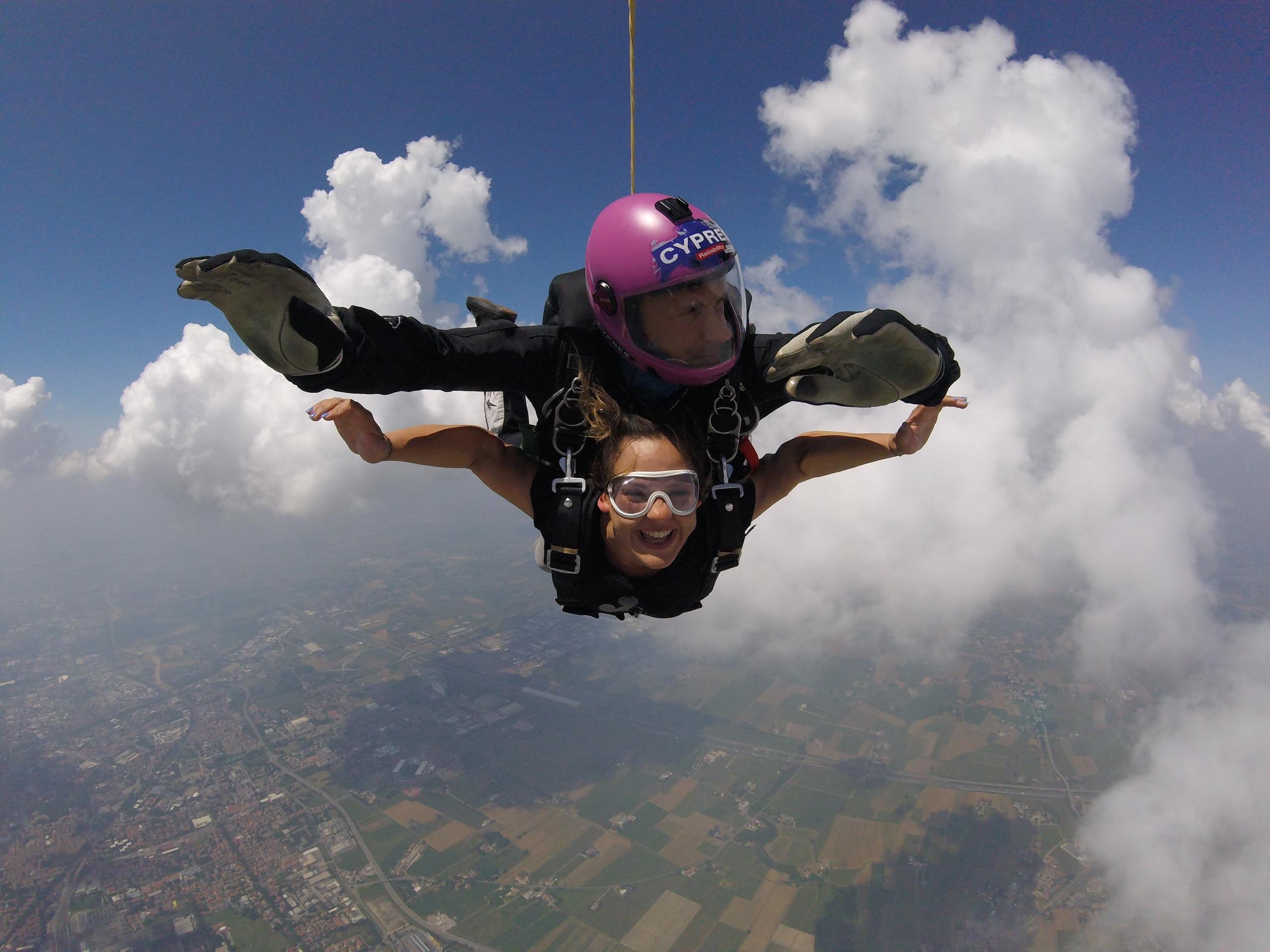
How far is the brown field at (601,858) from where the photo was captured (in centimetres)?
2130

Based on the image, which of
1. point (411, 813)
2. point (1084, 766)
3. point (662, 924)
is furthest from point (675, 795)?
point (1084, 766)

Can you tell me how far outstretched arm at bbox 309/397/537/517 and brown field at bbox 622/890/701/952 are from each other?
2240cm

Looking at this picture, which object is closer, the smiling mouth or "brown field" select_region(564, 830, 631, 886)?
the smiling mouth

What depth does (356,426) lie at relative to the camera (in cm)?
188

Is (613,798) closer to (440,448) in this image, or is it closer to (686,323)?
(440,448)

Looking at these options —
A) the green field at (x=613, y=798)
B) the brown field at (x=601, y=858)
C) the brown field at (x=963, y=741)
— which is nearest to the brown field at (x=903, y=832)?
the brown field at (x=963, y=741)

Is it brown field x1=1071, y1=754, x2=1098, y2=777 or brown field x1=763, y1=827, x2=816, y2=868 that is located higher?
brown field x1=763, y1=827, x2=816, y2=868

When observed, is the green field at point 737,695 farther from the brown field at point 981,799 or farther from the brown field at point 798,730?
the brown field at point 981,799

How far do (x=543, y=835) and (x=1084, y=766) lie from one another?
105 ft

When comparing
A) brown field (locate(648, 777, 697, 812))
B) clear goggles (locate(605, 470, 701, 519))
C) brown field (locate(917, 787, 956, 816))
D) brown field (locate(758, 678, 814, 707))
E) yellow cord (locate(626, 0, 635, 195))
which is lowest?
brown field (locate(917, 787, 956, 816))

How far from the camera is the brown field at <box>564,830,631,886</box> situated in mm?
21297

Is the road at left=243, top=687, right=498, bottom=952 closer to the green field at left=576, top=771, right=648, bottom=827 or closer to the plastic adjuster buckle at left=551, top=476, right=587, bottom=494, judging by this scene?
the green field at left=576, top=771, right=648, bottom=827

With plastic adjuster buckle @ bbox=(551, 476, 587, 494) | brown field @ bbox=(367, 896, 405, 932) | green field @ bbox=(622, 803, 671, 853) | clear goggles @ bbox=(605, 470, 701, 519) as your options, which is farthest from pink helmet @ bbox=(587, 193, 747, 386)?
green field @ bbox=(622, 803, 671, 853)

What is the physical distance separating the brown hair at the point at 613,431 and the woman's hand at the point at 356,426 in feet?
2.49
